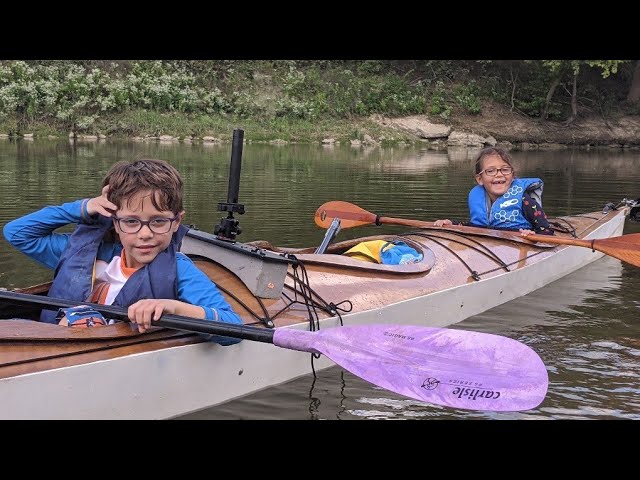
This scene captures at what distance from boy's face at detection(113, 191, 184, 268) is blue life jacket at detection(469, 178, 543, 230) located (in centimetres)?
420

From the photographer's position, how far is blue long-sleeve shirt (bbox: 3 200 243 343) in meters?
3.82

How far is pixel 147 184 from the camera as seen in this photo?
3.57 meters

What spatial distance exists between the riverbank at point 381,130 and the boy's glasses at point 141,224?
22.0 meters

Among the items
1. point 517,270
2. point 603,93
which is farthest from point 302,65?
point 517,270

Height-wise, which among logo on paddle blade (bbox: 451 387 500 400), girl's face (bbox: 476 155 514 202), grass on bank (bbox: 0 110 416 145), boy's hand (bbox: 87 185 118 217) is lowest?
logo on paddle blade (bbox: 451 387 500 400)

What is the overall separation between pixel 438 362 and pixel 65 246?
1971mm

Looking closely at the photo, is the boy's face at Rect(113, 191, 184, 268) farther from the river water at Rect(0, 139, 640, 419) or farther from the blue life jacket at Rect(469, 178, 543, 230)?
the blue life jacket at Rect(469, 178, 543, 230)

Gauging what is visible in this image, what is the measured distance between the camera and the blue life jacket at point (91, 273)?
372 centimetres

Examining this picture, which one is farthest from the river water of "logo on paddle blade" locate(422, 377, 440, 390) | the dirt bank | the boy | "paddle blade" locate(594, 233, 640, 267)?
the dirt bank

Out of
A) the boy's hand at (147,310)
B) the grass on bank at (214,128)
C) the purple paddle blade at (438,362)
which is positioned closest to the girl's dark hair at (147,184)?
the boy's hand at (147,310)

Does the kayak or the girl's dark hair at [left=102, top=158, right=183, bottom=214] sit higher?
the girl's dark hair at [left=102, top=158, right=183, bottom=214]

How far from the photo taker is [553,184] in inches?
655

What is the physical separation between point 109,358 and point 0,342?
0.47 metres

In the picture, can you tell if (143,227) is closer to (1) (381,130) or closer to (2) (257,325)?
(2) (257,325)
